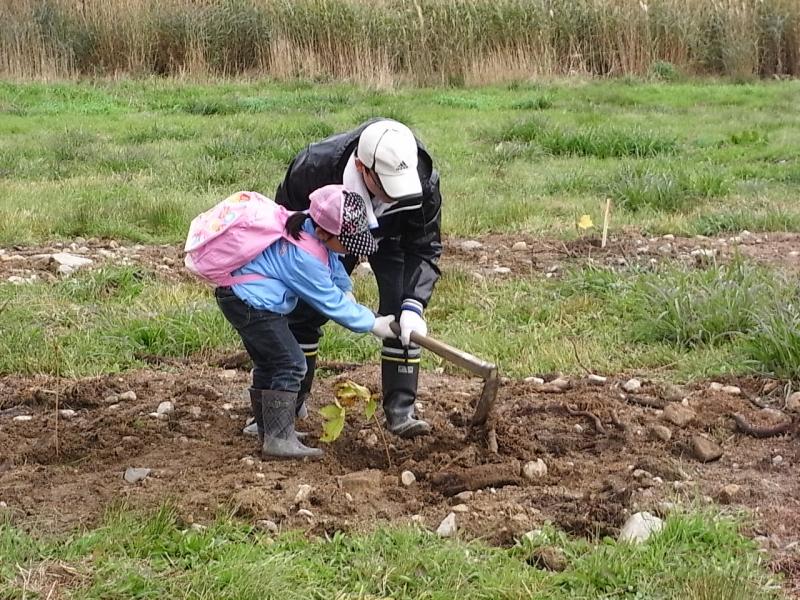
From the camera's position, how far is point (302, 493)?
145 inches

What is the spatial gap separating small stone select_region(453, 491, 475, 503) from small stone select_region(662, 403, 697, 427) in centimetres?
102

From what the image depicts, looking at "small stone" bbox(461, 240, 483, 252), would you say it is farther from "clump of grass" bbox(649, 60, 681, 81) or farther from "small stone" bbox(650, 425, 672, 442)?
"clump of grass" bbox(649, 60, 681, 81)

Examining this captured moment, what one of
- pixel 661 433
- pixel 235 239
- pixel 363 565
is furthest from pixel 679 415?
pixel 235 239

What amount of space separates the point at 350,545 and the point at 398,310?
134 cm

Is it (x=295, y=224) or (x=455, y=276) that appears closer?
(x=295, y=224)

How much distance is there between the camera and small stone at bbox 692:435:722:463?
4.00 meters

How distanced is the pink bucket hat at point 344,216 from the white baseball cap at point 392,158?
12 centimetres

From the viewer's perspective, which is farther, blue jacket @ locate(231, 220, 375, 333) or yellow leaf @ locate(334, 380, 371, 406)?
yellow leaf @ locate(334, 380, 371, 406)

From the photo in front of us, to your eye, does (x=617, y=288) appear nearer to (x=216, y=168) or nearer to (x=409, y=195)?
(x=409, y=195)

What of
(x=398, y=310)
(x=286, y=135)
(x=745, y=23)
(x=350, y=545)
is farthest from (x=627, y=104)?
(x=350, y=545)

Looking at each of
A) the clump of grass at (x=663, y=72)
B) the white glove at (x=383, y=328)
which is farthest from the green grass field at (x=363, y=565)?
the clump of grass at (x=663, y=72)

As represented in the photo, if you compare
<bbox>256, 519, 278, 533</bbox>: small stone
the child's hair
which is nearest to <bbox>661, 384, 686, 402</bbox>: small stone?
the child's hair

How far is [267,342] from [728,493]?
1.69 metres

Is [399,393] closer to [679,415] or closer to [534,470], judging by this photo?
[534,470]
